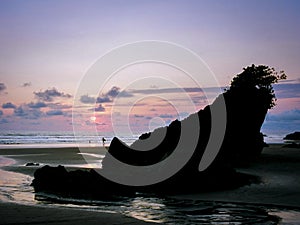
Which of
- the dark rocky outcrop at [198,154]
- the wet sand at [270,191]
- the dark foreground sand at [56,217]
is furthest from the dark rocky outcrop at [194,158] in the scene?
the dark foreground sand at [56,217]

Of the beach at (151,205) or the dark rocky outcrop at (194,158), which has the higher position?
the dark rocky outcrop at (194,158)

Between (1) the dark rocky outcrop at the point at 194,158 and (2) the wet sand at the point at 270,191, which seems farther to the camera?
(1) the dark rocky outcrop at the point at 194,158

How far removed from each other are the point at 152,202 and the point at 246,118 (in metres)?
14.1

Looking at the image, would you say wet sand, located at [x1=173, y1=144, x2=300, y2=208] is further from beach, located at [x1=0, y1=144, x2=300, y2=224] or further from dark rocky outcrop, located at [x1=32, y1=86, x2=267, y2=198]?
dark rocky outcrop, located at [x1=32, y1=86, x2=267, y2=198]

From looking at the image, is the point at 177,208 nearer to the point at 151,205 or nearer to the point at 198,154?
the point at 151,205

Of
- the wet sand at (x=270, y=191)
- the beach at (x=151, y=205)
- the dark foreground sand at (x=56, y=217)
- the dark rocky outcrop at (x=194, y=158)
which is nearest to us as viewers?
the dark foreground sand at (x=56, y=217)

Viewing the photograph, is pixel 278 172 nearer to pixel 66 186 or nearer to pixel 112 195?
pixel 112 195

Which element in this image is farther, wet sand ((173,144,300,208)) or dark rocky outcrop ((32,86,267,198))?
dark rocky outcrop ((32,86,267,198))

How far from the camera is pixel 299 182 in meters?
21.2

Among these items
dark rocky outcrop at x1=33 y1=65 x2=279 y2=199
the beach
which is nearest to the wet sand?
the beach

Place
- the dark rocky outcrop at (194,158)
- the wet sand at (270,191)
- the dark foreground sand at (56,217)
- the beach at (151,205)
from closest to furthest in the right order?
the dark foreground sand at (56,217)
the beach at (151,205)
the wet sand at (270,191)
the dark rocky outcrop at (194,158)

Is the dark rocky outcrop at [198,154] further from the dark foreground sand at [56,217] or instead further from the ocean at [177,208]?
the dark foreground sand at [56,217]

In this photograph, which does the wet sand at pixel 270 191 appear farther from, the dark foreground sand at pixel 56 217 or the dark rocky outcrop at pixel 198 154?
the dark foreground sand at pixel 56 217

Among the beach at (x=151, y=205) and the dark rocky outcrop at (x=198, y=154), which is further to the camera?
the dark rocky outcrop at (x=198, y=154)
